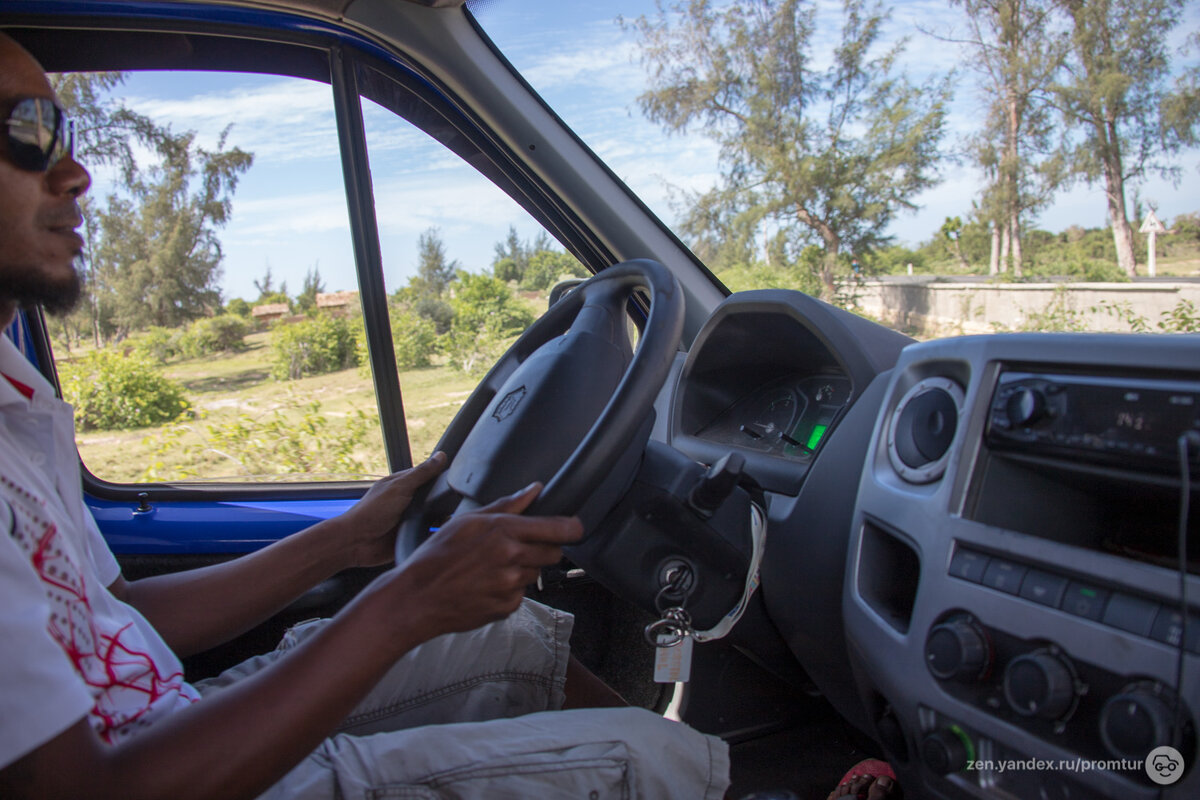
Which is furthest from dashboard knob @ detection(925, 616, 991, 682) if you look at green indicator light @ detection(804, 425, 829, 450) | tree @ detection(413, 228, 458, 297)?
tree @ detection(413, 228, 458, 297)

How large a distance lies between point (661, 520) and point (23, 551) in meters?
0.81

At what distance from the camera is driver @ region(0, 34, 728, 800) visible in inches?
28.3

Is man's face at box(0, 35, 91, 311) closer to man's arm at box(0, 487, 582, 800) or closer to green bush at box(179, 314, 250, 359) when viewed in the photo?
man's arm at box(0, 487, 582, 800)


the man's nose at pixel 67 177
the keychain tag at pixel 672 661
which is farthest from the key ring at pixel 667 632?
the man's nose at pixel 67 177

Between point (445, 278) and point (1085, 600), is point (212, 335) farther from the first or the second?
point (1085, 600)

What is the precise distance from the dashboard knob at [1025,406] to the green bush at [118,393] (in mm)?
2205

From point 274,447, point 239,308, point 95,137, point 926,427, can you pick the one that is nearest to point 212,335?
point 239,308

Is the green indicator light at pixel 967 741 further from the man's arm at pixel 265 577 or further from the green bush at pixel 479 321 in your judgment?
the green bush at pixel 479 321

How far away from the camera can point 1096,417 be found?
878 millimetres

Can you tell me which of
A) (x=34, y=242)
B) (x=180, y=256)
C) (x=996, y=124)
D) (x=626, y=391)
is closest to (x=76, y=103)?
(x=180, y=256)

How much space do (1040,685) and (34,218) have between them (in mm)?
1278

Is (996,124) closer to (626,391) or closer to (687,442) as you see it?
(687,442)

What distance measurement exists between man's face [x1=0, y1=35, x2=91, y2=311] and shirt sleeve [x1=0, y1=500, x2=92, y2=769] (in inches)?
13.4

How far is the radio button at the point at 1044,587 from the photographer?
0.89 m
